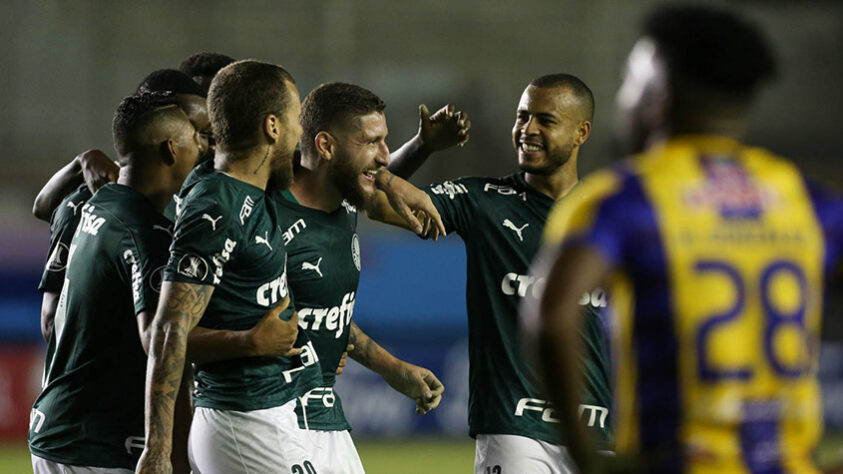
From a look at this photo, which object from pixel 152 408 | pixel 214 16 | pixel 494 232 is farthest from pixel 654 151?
pixel 214 16

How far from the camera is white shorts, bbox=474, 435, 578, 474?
5062 mm

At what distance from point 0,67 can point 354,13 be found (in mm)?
4847

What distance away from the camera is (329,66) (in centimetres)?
1612

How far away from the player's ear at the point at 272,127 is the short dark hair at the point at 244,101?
0.05ft

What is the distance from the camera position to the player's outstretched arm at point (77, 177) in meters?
5.09

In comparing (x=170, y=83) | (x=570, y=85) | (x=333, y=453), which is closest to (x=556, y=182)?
(x=570, y=85)

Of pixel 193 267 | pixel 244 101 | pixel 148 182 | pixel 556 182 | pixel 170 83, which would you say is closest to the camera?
pixel 193 267

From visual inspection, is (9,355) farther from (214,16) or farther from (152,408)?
(152,408)

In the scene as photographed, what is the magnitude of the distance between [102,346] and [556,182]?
2216 mm

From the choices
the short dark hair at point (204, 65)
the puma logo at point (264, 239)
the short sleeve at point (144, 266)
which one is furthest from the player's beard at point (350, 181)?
the short dark hair at point (204, 65)

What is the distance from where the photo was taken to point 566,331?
7.66ft

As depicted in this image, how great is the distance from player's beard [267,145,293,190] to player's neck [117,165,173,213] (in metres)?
0.43

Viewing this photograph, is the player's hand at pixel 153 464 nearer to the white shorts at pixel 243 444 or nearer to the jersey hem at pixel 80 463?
the white shorts at pixel 243 444

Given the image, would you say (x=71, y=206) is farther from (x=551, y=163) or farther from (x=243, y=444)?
(x=551, y=163)
